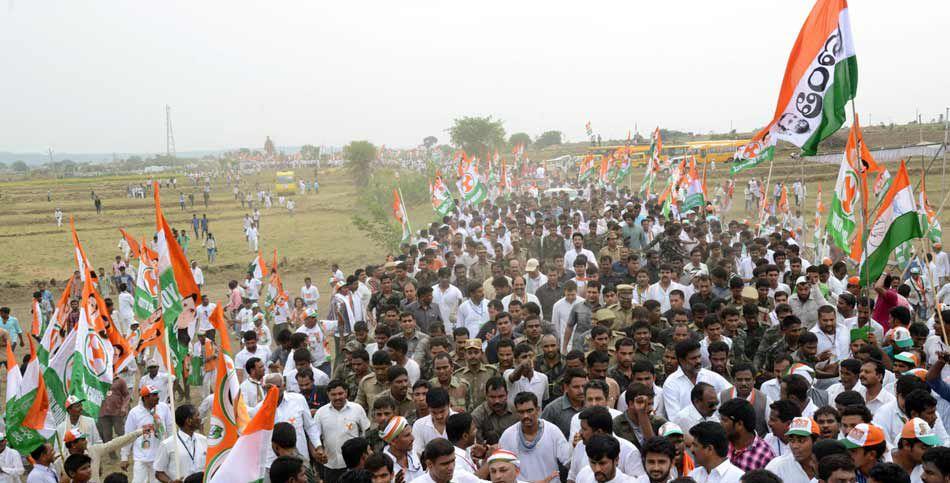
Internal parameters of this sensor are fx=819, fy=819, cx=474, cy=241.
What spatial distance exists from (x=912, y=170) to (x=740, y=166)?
1175 inches

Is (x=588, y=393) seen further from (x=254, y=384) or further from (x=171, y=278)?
(x=254, y=384)

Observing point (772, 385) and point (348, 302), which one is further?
point (348, 302)

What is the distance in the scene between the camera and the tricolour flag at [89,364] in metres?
7.53

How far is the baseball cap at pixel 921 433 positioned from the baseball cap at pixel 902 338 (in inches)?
100

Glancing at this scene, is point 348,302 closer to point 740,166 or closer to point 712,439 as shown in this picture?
point 740,166

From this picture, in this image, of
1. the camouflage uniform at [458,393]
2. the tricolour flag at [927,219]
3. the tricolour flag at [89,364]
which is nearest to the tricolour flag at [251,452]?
the camouflage uniform at [458,393]

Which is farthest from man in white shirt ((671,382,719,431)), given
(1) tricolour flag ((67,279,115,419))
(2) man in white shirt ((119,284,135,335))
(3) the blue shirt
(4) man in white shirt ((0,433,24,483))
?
(3) the blue shirt

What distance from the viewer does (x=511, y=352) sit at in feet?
23.4

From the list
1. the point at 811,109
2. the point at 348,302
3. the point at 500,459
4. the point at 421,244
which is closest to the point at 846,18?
the point at 811,109

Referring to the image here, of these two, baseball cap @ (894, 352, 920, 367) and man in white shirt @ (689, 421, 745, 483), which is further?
baseball cap @ (894, 352, 920, 367)

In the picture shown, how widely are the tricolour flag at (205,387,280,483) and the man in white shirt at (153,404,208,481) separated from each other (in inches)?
68.8

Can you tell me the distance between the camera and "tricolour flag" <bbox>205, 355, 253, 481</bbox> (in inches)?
209

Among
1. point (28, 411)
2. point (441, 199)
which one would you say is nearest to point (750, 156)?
point (441, 199)

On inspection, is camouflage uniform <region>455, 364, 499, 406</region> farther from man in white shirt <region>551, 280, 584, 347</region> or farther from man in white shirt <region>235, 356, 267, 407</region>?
man in white shirt <region>551, 280, 584, 347</region>
